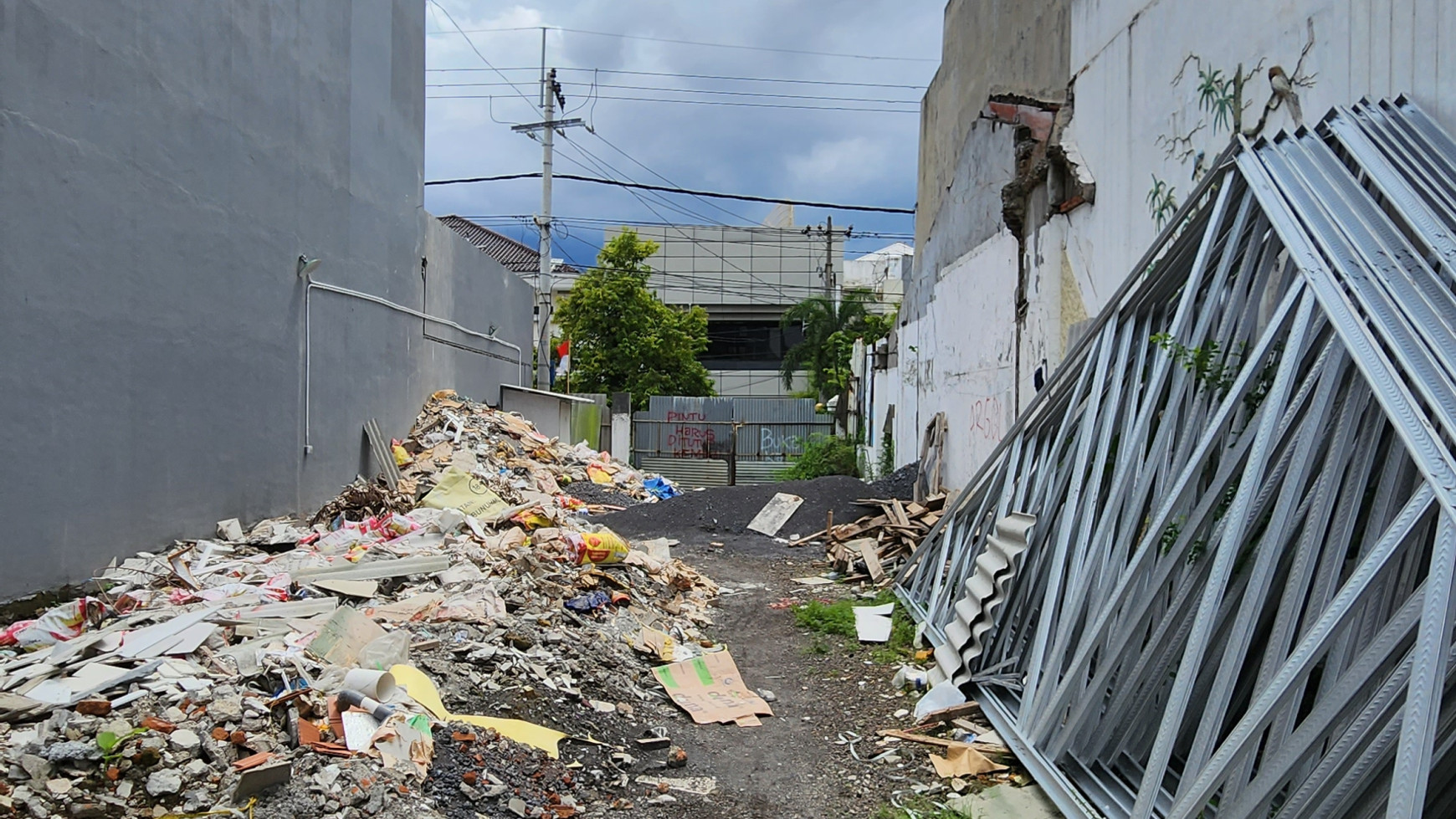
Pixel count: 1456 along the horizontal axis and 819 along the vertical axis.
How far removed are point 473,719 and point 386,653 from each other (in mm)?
655

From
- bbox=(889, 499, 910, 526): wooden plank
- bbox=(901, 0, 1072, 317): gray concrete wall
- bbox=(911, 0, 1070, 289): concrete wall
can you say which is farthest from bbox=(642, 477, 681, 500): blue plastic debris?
bbox=(889, 499, 910, 526): wooden plank

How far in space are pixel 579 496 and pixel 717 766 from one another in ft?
30.5

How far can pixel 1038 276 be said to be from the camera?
27.1 ft

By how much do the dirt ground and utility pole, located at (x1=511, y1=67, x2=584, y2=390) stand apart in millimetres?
15787

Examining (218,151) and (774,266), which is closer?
(218,151)

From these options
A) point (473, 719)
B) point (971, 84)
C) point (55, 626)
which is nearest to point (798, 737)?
point (473, 719)

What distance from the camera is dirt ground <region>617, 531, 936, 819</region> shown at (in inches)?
163

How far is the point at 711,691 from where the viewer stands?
221 inches

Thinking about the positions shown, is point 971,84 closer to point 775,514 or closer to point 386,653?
point 775,514

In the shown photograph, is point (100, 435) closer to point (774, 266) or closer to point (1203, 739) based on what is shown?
point (1203, 739)

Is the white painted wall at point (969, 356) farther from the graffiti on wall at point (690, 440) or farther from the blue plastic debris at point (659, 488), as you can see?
the graffiti on wall at point (690, 440)

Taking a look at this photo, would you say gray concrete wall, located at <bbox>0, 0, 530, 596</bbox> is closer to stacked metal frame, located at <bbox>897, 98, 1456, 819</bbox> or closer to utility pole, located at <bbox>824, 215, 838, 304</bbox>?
stacked metal frame, located at <bbox>897, 98, 1456, 819</bbox>

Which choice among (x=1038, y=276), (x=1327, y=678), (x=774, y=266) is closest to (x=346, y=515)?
(x=1038, y=276)

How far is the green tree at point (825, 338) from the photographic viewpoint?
2803 centimetres
